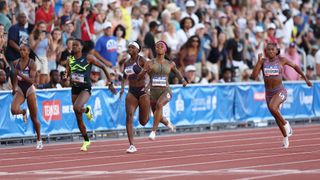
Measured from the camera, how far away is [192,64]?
92.1 ft

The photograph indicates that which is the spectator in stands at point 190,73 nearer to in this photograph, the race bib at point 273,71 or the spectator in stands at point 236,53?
the spectator in stands at point 236,53

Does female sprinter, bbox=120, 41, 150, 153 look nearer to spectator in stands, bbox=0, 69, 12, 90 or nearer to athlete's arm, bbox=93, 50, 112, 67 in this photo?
athlete's arm, bbox=93, 50, 112, 67

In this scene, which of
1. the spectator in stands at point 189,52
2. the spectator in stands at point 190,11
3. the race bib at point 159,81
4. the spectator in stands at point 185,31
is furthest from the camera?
the spectator in stands at point 190,11

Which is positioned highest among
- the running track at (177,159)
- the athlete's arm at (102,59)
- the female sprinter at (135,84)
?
the athlete's arm at (102,59)

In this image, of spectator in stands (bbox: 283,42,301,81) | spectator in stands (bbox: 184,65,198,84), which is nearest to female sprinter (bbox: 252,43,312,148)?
spectator in stands (bbox: 184,65,198,84)

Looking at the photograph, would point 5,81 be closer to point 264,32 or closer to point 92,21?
point 92,21

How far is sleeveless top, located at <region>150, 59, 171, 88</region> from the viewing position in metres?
20.3

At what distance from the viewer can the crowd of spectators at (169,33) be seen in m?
24.3

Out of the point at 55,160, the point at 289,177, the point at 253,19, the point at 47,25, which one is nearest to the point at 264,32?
the point at 253,19

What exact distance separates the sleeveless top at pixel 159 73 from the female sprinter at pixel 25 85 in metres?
2.33

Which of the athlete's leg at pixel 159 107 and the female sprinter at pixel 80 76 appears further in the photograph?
the athlete's leg at pixel 159 107

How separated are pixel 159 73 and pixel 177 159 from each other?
3.36m

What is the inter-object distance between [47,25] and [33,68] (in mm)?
4952

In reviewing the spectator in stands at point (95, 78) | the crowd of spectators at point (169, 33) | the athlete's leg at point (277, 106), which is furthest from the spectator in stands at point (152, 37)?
the athlete's leg at point (277, 106)
